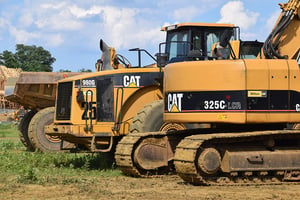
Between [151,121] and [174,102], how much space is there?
158 centimetres

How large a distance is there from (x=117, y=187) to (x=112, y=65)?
19.0 ft

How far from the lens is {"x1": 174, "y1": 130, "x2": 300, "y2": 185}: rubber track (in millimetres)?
10836

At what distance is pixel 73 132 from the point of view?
13797 mm

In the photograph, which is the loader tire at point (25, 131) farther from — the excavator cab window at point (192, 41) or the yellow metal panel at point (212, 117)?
the yellow metal panel at point (212, 117)

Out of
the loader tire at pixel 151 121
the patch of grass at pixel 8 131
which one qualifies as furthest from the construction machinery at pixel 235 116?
the patch of grass at pixel 8 131

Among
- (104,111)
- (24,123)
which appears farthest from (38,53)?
(104,111)

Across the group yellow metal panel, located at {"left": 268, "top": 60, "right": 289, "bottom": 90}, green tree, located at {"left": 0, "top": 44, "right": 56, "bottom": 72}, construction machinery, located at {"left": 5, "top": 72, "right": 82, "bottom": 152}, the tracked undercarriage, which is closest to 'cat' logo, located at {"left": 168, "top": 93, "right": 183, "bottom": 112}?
the tracked undercarriage

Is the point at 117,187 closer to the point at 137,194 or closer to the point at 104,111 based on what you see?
the point at 137,194

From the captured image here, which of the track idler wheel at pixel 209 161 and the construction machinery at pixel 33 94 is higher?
the construction machinery at pixel 33 94

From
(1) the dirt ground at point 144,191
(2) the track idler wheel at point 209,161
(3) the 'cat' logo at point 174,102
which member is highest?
(3) the 'cat' logo at point 174,102

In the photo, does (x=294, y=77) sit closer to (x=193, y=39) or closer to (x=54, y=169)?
(x=193, y=39)

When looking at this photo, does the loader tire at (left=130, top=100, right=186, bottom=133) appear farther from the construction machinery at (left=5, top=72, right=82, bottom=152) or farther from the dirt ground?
the construction machinery at (left=5, top=72, right=82, bottom=152)

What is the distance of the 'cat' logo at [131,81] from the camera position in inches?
553

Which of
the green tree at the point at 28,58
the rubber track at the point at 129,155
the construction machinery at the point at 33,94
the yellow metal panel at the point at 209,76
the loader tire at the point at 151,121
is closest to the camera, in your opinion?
the yellow metal panel at the point at 209,76
